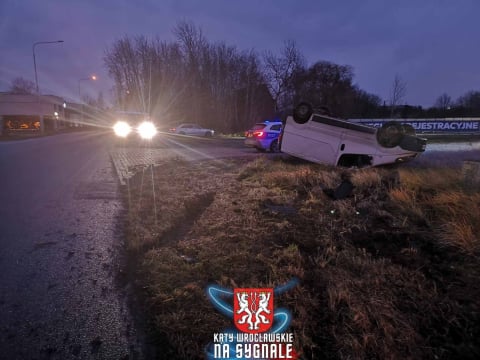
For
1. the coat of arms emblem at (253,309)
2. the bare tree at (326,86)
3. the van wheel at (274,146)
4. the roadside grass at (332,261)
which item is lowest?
the coat of arms emblem at (253,309)

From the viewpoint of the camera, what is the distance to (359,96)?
5138 cm

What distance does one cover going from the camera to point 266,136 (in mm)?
13070

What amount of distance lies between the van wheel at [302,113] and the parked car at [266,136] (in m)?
6.10

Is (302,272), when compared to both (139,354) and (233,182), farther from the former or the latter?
(233,182)

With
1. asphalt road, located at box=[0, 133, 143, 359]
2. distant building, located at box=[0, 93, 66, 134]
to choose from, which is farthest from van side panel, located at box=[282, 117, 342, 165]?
distant building, located at box=[0, 93, 66, 134]

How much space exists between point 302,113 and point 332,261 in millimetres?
4934

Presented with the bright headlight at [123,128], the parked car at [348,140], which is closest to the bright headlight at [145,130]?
the bright headlight at [123,128]

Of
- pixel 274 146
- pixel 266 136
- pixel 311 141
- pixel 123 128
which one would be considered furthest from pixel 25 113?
pixel 311 141

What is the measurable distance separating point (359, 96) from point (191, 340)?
191 feet

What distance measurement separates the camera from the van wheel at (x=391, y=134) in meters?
6.25

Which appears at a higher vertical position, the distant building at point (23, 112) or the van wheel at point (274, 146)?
the distant building at point (23, 112)

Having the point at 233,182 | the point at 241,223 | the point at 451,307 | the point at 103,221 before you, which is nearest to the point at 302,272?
the point at 451,307

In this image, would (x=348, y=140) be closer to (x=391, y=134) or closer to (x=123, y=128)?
(x=391, y=134)

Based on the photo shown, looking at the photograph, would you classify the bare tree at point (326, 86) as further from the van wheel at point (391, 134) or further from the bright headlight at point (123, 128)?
the van wheel at point (391, 134)
